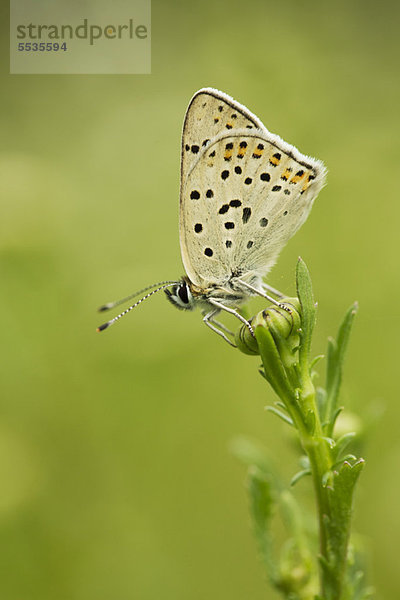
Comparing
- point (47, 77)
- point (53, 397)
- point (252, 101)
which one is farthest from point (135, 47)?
point (53, 397)

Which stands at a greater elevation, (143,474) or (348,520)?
(348,520)

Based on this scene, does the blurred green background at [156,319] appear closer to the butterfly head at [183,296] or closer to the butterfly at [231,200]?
the butterfly at [231,200]

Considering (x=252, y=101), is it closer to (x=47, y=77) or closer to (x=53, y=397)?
(x=47, y=77)

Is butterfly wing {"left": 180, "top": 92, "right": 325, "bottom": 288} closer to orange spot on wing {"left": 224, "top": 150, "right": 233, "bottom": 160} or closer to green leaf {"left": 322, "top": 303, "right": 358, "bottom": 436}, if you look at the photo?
orange spot on wing {"left": 224, "top": 150, "right": 233, "bottom": 160}

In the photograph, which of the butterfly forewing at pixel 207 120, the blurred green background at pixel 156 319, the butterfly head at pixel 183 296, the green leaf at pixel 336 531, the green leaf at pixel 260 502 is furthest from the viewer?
the blurred green background at pixel 156 319

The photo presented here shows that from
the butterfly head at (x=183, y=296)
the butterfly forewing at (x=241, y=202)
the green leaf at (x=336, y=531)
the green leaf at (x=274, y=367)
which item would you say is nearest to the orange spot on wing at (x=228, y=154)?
the butterfly forewing at (x=241, y=202)

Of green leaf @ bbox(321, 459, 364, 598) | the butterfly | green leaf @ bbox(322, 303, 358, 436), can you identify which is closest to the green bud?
green leaf @ bbox(322, 303, 358, 436)

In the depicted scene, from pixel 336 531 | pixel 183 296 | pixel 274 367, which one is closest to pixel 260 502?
pixel 336 531
